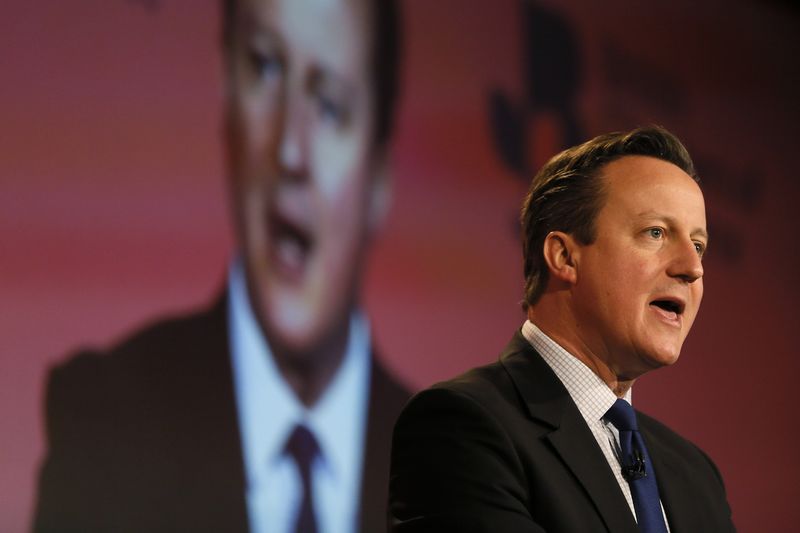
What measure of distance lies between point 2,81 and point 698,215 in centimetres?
179

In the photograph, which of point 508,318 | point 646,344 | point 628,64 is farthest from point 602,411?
point 628,64

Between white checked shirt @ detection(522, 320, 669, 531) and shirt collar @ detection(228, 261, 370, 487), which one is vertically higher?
white checked shirt @ detection(522, 320, 669, 531)

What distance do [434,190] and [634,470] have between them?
1970mm

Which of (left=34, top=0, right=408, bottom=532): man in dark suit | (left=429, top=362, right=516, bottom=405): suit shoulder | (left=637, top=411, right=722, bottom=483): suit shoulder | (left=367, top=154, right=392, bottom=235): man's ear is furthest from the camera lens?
(left=367, top=154, right=392, bottom=235): man's ear

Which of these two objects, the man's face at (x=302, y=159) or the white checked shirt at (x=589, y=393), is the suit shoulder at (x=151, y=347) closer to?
the man's face at (x=302, y=159)

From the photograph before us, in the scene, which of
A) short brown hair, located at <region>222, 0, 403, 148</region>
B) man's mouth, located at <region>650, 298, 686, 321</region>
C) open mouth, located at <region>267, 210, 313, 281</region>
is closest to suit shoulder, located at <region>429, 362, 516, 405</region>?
man's mouth, located at <region>650, 298, 686, 321</region>

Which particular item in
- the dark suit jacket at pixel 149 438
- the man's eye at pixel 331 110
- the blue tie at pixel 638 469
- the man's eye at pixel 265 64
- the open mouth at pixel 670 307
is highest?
the man's eye at pixel 265 64

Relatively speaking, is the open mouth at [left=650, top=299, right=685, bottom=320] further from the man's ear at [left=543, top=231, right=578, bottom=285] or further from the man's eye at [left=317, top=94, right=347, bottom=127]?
the man's eye at [left=317, top=94, right=347, bottom=127]

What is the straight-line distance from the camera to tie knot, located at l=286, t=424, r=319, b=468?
3.44 metres

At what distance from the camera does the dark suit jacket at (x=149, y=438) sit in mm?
2982

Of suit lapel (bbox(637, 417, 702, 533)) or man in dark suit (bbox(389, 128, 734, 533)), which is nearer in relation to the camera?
man in dark suit (bbox(389, 128, 734, 533))

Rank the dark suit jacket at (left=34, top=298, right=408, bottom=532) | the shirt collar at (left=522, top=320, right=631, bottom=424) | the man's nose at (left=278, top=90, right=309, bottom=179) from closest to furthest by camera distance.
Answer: the shirt collar at (left=522, top=320, right=631, bottom=424) → the dark suit jacket at (left=34, top=298, right=408, bottom=532) → the man's nose at (left=278, top=90, right=309, bottom=179)

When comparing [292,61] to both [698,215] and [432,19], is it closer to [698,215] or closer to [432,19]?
[432,19]

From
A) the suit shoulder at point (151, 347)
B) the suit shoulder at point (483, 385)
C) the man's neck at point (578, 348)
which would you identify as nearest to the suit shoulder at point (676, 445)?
the man's neck at point (578, 348)
